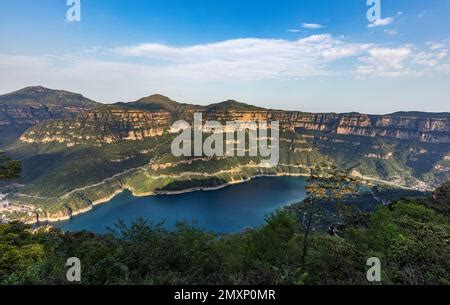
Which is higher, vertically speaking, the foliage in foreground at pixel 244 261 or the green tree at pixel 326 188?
the green tree at pixel 326 188

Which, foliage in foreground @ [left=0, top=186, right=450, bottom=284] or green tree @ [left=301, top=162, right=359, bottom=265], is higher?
green tree @ [left=301, top=162, right=359, bottom=265]

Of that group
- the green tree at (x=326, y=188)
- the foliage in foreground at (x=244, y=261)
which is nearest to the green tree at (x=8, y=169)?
the foliage in foreground at (x=244, y=261)

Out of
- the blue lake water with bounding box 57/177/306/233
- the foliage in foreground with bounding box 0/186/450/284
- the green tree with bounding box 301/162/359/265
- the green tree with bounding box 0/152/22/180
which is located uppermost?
the green tree with bounding box 0/152/22/180

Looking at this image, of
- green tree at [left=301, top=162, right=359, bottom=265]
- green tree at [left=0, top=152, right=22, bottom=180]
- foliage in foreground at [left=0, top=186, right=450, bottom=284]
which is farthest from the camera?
green tree at [left=0, top=152, right=22, bottom=180]

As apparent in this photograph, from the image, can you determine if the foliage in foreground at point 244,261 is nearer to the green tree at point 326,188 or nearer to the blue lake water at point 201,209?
the green tree at point 326,188

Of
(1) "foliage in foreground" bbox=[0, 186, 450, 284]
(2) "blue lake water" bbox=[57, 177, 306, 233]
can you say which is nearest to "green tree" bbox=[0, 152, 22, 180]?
(1) "foliage in foreground" bbox=[0, 186, 450, 284]

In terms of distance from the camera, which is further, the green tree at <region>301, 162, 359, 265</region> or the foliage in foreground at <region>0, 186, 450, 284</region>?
the green tree at <region>301, 162, 359, 265</region>

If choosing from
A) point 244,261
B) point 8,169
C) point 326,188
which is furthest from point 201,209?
point 244,261

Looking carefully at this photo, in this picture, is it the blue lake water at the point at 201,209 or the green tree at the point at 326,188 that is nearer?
the green tree at the point at 326,188

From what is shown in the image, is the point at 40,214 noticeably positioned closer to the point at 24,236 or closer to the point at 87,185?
the point at 87,185

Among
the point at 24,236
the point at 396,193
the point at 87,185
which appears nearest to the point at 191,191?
the point at 87,185

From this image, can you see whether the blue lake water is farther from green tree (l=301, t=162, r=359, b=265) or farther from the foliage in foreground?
the foliage in foreground
